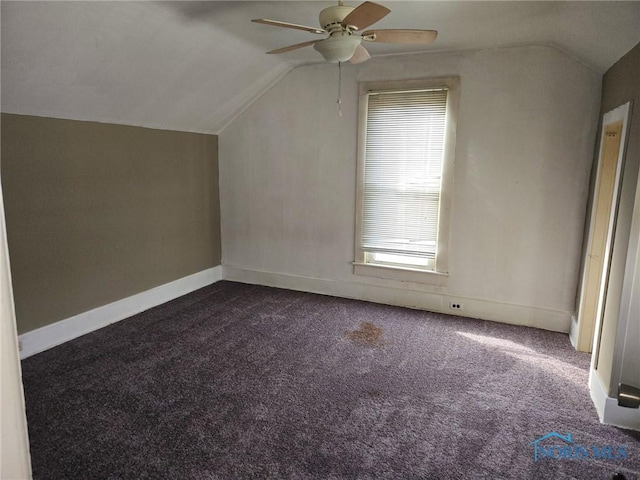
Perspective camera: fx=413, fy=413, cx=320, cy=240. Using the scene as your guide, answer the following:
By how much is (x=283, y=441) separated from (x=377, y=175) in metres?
2.83

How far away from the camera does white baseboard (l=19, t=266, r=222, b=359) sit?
10.8 feet

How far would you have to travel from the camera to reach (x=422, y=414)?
2570mm

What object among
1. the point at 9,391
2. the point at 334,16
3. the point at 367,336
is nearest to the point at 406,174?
the point at 367,336

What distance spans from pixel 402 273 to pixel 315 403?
2.06m

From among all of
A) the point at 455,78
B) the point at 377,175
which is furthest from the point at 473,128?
the point at 377,175

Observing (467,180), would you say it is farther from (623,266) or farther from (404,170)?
(623,266)

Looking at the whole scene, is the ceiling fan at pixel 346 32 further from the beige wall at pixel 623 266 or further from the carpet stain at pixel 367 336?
the carpet stain at pixel 367 336

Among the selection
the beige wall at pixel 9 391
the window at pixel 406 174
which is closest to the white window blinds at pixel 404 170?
the window at pixel 406 174

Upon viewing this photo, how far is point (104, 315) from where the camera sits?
151 inches

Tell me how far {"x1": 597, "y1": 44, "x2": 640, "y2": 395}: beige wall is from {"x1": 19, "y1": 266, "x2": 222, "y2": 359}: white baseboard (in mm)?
3954

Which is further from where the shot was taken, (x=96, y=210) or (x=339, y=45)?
(x=96, y=210)

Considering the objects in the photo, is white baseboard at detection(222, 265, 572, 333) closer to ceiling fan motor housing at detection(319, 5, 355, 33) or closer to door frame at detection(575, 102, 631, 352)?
door frame at detection(575, 102, 631, 352)

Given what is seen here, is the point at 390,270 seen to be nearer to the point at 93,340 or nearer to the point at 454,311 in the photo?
the point at 454,311

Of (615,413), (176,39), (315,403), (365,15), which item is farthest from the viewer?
(176,39)
